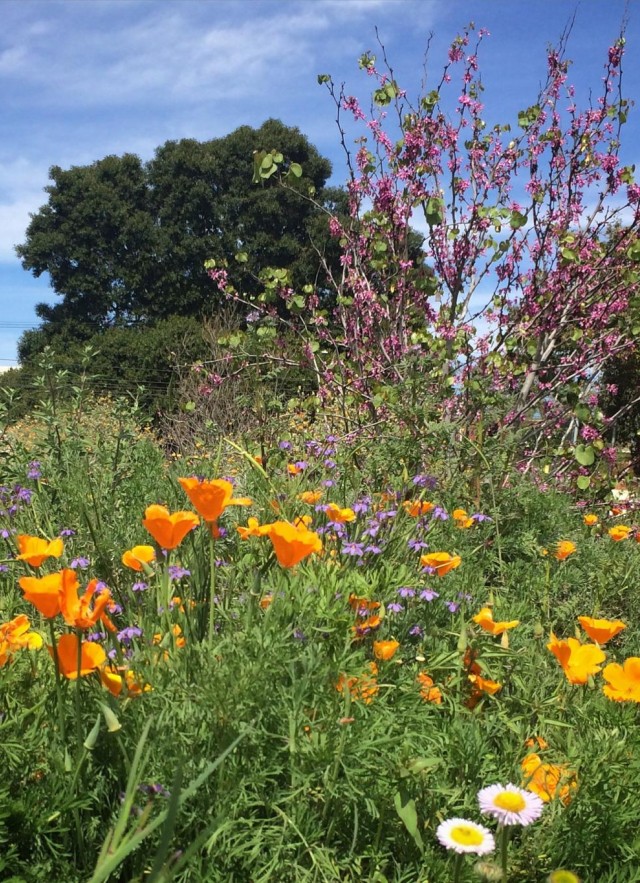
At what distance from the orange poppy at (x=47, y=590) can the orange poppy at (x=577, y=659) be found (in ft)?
3.03

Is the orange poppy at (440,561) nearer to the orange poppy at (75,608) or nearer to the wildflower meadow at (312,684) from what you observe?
the wildflower meadow at (312,684)

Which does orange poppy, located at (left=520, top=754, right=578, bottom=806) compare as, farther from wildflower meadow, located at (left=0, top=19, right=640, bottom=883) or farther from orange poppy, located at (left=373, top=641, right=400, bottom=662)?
orange poppy, located at (left=373, top=641, right=400, bottom=662)

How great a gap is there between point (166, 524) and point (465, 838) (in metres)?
0.76

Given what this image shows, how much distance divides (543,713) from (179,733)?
0.94 m

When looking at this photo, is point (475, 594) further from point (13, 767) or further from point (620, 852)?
point (13, 767)

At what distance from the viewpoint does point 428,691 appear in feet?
5.21

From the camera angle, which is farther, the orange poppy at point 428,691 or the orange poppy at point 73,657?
the orange poppy at point 428,691

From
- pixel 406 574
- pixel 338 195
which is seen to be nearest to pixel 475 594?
pixel 406 574

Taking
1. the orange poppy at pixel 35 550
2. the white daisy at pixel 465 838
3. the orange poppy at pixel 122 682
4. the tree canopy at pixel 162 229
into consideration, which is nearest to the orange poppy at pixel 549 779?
the white daisy at pixel 465 838

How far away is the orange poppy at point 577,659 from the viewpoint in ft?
4.72

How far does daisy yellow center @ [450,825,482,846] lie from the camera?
0.98 metres

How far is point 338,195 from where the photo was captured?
24.6m

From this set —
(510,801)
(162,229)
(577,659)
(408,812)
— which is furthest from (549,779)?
(162,229)

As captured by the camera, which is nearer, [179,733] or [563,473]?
[179,733]
